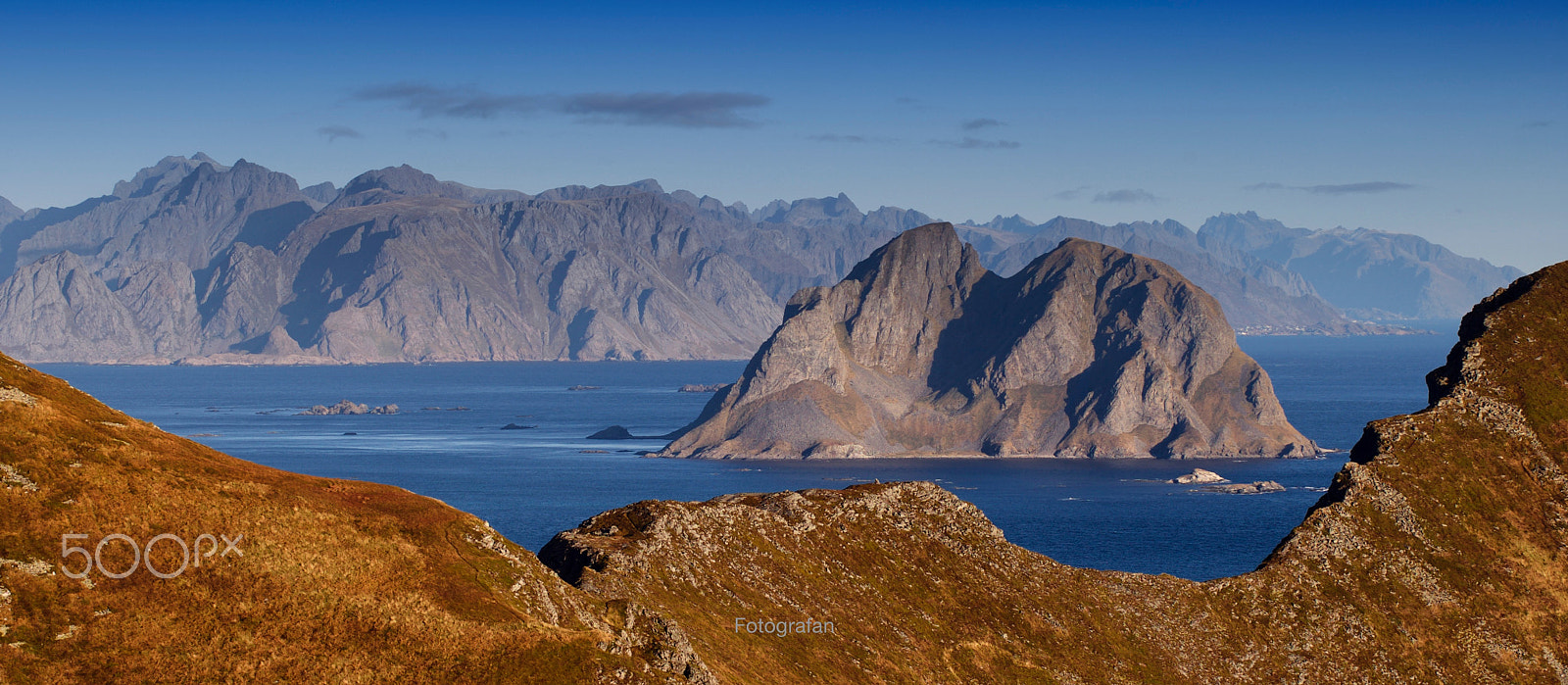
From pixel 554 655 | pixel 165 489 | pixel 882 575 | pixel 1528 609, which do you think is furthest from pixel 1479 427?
pixel 165 489

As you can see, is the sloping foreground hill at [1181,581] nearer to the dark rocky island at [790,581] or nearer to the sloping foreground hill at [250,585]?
the dark rocky island at [790,581]

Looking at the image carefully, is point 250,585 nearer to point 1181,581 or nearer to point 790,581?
point 790,581

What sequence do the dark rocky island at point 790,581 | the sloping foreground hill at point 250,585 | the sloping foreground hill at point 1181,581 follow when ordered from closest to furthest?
the sloping foreground hill at point 250,585, the dark rocky island at point 790,581, the sloping foreground hill at point 1181,581

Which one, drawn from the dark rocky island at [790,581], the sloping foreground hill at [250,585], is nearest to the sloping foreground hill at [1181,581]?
the dark rocky island at [790,581]

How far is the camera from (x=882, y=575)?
113812 mm

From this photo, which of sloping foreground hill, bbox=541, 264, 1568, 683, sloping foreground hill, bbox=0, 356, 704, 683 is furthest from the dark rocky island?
sloping foreground hill, bbox=541, 264, 1568, 683

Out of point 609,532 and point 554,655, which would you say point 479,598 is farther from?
point 609,532

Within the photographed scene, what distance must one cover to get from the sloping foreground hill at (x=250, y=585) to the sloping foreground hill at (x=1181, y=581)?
12.1m

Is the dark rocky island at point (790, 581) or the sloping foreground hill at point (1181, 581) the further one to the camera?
the sloping foreground hill at point (1181, 581)

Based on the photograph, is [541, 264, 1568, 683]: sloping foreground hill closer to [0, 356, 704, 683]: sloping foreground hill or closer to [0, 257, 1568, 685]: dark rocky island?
[0, 257, 1568, 685]: dark rocky island

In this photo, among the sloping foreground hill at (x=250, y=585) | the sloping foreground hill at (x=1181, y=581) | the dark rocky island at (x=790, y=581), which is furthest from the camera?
the sloping foreground hill at (x=1181, y=581)

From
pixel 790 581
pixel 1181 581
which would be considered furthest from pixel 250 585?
pixel 1181 581

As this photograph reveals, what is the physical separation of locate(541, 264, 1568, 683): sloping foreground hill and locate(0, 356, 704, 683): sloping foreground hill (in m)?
12.1

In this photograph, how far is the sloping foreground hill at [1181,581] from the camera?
97188mm
